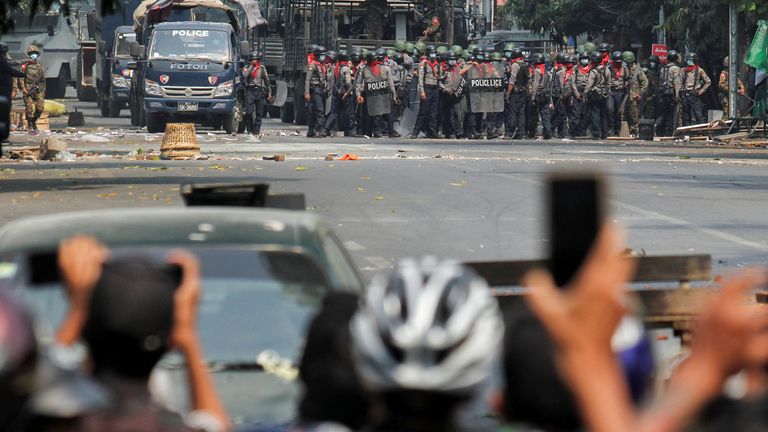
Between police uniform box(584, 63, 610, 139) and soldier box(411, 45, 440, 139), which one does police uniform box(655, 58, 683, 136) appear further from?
soldier box(411, 45, 440, 139)

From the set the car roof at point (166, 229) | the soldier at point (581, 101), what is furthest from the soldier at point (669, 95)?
the car roof at point (166, 229)

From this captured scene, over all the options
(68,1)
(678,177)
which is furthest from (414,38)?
(68,1)

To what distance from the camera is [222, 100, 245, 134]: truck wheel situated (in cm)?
4175

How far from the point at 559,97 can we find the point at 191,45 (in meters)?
9.14

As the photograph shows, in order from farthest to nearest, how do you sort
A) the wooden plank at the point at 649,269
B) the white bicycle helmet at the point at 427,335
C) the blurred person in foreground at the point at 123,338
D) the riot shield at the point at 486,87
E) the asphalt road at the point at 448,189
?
1. the riot shield at the point at 486,87
2. the asphalt road at the point at 448,189
3. the wooden plank at the point at 649,269
4. the blurred person in foreground at the point at 123,338
5. the white bicycle helmet at the point at 427,335

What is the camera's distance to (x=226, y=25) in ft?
139

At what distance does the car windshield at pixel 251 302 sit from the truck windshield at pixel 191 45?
36022mm

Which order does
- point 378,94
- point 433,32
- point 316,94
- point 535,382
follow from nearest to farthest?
point 535,382, point 378,94, point 316,94, point 433,32

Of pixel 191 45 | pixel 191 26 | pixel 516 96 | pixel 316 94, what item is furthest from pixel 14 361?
pixel 516 96

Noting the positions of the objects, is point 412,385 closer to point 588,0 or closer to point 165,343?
point 165,343

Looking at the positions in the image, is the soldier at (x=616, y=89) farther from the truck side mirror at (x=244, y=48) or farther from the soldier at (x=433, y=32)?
the truck side mirror at (x=244, y=48)

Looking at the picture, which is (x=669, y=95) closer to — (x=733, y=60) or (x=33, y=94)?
(x=733, y=60)

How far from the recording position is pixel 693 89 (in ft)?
143

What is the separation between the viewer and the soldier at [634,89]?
4388cm
